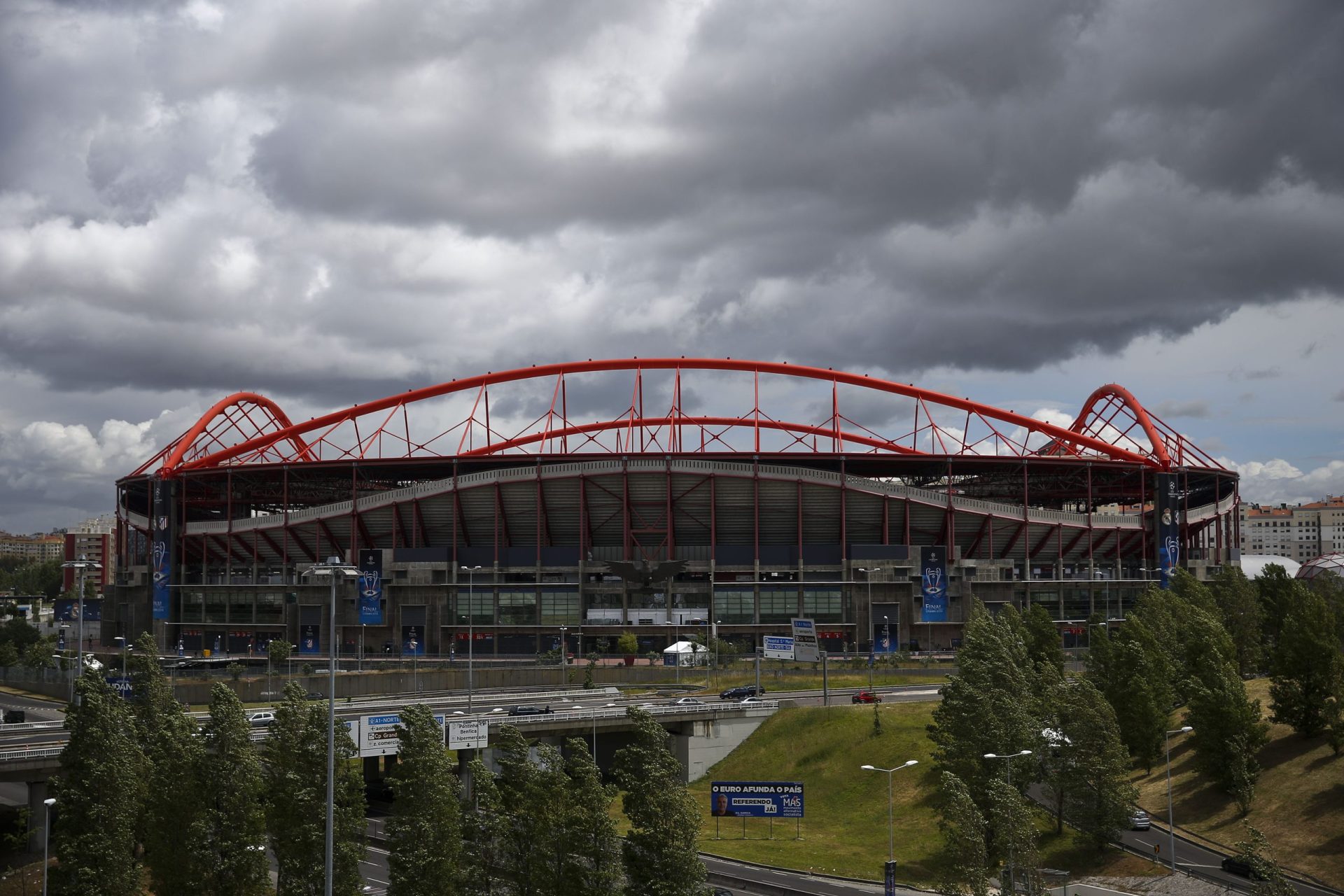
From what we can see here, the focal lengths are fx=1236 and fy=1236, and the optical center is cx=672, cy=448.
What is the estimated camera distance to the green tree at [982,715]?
6316cm

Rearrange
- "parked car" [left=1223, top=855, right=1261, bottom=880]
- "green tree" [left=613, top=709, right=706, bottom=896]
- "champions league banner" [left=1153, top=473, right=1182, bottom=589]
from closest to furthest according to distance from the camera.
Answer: "green tree" [left=613, top=709, right=706, bottom=896], "parked car" [left=1223, top=855, right=1261, bottom=880], "champions league banner" [left=1153, top=473, right=1182, bottom=589]

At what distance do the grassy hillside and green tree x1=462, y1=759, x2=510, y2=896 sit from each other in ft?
62.7

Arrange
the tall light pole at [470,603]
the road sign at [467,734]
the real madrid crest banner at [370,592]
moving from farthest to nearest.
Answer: the real madrid crest banner at [370,592] < the tall light pole at [470,603] < the road sign at [467,734]

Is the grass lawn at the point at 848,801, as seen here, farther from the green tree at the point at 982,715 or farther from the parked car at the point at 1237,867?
the green tree at the point at 982,715

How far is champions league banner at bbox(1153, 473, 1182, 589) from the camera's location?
146 metres

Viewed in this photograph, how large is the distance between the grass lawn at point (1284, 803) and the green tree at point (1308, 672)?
1.40m

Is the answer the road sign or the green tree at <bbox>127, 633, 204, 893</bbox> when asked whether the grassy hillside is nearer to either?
the road sign

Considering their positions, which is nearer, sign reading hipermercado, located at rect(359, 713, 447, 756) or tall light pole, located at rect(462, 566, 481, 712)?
sign reading hipermercado, located at rect(359, 713, 447, 756)

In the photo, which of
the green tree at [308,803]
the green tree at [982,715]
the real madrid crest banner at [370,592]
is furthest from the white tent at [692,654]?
the green tree at [308,803]

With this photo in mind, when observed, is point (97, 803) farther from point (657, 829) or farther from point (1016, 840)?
point (1016, 840)

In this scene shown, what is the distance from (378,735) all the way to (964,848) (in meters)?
30.8

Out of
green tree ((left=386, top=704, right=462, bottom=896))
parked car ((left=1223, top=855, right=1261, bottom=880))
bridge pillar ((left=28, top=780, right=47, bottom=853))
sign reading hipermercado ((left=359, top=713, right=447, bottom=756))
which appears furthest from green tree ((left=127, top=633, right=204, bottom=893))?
parked car ((left=1223, top=855, right=1261, bottom=880))

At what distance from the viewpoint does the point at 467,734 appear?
6794cm

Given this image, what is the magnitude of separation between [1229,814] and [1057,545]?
279 feet
